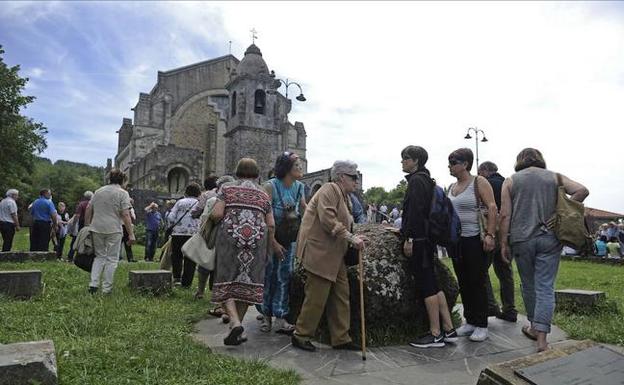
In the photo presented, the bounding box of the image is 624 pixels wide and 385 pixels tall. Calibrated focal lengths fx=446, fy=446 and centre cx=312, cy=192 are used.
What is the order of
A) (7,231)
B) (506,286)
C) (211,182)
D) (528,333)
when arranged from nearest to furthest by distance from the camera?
(528,333), (506,286), (211,182), (7,231)

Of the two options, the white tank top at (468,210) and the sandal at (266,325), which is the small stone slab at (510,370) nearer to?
the white tank top at (468,210)

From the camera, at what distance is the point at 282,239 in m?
5.02

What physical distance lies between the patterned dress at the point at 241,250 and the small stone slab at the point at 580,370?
257cm

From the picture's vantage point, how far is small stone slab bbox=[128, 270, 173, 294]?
6589 millimetres

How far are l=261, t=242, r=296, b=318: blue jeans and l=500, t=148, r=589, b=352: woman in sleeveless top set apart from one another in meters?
2.30

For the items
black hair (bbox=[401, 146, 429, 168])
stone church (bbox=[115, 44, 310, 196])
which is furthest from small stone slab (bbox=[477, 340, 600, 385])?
stone church (bbox=[115, 44, 310, 196])

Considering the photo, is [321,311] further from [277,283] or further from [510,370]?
[510,370]

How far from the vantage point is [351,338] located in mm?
4543

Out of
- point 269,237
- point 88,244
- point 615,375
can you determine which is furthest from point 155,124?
point 615,375

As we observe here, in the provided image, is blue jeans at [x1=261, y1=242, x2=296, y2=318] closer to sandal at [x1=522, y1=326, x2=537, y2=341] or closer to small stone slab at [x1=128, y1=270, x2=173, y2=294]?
small stone slab at [x1=128, y1=270, x2=173, y2=294]

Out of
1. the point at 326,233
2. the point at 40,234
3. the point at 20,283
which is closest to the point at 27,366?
the point at 326,233

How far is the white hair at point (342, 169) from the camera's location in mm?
4570

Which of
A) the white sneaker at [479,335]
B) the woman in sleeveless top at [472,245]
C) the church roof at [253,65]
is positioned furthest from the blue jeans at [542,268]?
the church roof at [253,65]

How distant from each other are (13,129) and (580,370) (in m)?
28.7
